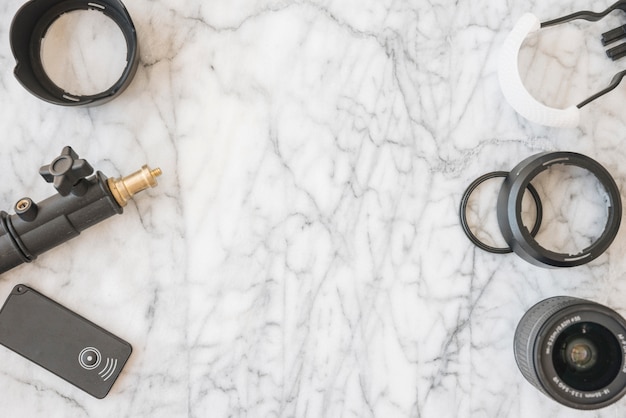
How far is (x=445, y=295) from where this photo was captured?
103 cm

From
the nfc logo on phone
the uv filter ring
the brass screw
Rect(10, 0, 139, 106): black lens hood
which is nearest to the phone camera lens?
the nfc logo on phone

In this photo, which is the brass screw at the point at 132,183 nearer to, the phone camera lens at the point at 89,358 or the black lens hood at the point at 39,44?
the black lens hood at the point at 39,44

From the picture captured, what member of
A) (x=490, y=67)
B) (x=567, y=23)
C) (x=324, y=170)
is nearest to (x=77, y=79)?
(x=324, y=170)

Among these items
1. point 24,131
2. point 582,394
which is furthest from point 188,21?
point 582,394

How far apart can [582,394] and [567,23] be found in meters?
0.57

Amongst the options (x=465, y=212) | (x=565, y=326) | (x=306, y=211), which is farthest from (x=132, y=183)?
(x=565, y=326)

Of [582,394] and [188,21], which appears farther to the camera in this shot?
[188,21]

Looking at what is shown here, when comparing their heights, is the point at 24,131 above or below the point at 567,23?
below

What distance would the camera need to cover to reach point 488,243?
104 cm

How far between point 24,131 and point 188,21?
30 cm

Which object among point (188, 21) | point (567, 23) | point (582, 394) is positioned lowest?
point (582, 394)

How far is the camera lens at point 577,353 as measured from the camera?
0.92 metres

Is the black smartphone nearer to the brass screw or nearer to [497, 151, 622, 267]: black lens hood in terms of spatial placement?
the brass screw

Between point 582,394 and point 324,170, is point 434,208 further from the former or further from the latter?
point 582,394
